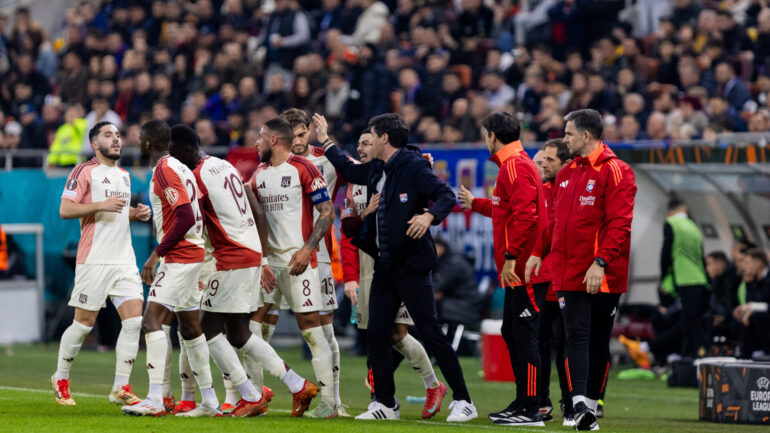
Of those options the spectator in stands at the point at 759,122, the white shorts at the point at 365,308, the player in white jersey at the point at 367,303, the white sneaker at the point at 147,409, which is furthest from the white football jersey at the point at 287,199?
the spectator in stands at the point at 759,122

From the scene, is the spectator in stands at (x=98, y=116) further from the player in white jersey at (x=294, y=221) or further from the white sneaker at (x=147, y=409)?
the white sneaker at (x=147, y=409)

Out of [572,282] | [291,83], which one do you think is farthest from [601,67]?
[572,282]

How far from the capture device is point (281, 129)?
33.2 ft

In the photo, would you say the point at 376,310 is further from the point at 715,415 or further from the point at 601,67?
the point at 601,67

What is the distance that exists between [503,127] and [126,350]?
3.49 metres

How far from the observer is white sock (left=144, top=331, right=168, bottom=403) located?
9.69 meters

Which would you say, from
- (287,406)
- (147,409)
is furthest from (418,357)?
(147,409)

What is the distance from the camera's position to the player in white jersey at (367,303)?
10.4 meters

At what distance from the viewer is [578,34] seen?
70.0ft

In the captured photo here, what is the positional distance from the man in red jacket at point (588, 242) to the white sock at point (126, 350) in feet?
11.4

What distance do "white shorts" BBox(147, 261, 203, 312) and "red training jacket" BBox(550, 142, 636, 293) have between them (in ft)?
8.72

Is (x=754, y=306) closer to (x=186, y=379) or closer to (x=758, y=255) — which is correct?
(x=758, y=255)

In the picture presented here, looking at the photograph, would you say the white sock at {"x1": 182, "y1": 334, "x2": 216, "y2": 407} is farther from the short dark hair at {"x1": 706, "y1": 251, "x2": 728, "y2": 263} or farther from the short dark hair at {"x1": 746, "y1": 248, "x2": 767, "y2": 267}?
the short dark hair at {"x1": 706, "y1": 251, "x2": 728, "y2": 263}

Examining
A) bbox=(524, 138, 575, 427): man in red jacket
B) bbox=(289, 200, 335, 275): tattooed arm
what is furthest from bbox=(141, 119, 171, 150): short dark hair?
bbox=(524, 138, 575, 427): man in red jacket
